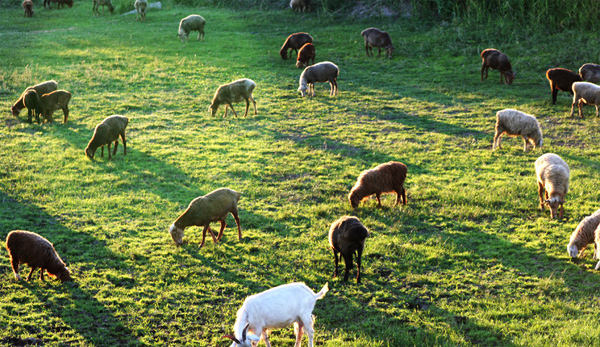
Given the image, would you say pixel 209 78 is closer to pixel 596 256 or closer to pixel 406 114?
pixel 406 114

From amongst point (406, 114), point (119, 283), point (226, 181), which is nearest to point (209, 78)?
point (406, 114)

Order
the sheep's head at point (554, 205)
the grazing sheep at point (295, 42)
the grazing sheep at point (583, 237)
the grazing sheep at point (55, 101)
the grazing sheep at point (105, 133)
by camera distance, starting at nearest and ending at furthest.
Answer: the grazing sheep at point (583, 237) < the sheep's head at point (554, 205) < the grazing sheep at point (105, 133) < the grazing sheep at point (55, 101) < the grazing sheep at point (295, 42)

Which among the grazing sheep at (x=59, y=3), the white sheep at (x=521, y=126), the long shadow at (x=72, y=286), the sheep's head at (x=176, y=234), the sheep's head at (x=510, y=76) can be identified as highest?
the grazing sheep at (x=59, y=3)

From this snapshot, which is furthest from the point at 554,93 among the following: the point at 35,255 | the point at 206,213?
the point at 35,255

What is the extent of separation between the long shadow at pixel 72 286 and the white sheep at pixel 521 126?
32.7 feet

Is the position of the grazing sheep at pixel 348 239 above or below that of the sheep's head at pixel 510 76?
below

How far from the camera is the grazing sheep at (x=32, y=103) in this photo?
17516mm

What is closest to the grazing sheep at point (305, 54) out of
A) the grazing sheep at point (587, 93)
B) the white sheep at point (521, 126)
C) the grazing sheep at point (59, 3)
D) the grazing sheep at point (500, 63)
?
the grazing sheep at point (500, 63)

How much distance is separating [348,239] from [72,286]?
4.52m

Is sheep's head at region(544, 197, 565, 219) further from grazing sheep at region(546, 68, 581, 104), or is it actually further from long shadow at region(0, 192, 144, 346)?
grazing sheep at region(546, 68, 581, 104)

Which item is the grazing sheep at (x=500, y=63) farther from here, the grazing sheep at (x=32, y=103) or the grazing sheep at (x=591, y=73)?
the grazing sheep at (x=32, y=103)

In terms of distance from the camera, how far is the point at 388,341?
7.19 meters

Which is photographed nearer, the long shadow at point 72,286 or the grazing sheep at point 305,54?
the long shadow at point 72,286

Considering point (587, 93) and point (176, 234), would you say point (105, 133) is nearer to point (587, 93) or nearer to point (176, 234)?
point (176, 234)
